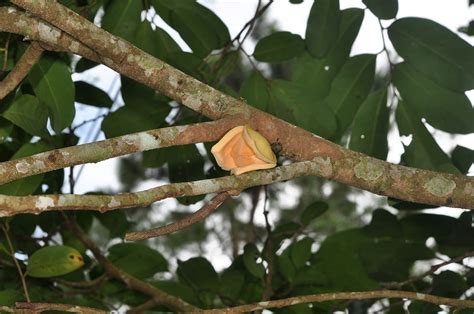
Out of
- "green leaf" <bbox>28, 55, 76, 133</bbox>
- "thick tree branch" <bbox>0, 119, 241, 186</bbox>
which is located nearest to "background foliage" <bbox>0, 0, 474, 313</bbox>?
"green leaf" <bbox>28, 55, 76, 133</bbox>

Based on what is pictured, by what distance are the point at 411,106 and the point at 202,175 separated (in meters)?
0.53

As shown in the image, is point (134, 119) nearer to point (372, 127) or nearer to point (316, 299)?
point (372, 127)

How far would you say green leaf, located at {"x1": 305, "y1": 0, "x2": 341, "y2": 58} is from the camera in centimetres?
188

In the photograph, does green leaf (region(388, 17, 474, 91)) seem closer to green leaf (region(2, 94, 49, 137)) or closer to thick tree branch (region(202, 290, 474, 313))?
thick tree branch (region(202, 290, 474, 313))

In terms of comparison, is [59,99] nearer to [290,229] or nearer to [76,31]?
[76,31]

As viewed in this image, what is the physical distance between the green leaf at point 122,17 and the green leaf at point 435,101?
0.64m

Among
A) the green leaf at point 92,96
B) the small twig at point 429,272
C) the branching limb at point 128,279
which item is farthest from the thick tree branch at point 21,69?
the small twig at point 429,272

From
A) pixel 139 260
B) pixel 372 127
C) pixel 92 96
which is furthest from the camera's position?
pixel 139 260

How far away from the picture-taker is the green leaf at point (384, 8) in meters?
1.88

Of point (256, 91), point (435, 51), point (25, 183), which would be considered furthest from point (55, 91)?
point (435, 51)

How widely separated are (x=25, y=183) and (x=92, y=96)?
39 cm

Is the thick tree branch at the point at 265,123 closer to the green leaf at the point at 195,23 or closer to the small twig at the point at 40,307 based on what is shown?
the small twig at the point at 40,307

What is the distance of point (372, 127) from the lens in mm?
1969

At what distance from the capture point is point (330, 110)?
189 cm
